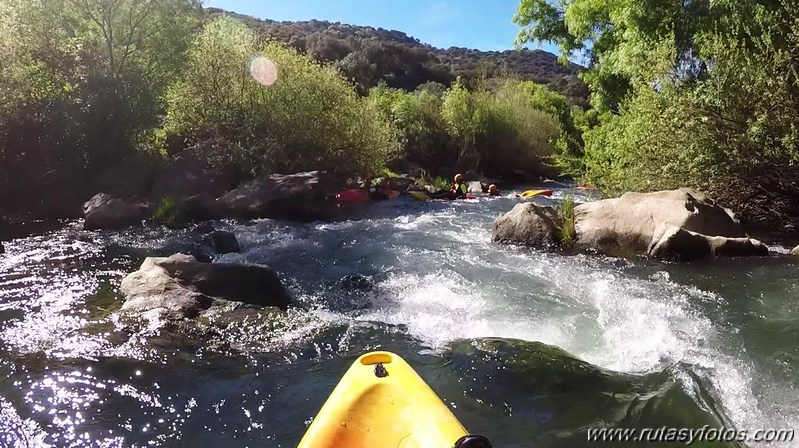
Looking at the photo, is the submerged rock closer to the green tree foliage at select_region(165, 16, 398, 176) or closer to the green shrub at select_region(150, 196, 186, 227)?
the green shrub at select_region(150, 196, 186, 227)

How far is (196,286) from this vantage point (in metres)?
6.65

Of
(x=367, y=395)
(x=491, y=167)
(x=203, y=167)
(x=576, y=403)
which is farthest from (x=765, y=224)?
(x=491, y=167)

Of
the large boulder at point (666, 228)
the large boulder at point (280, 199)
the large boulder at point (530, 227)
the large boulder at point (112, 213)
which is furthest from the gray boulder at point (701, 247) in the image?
the large boulder at point (112, 213)

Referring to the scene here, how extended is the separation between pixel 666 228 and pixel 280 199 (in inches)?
359

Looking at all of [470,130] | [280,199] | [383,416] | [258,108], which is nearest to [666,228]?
[383,416]

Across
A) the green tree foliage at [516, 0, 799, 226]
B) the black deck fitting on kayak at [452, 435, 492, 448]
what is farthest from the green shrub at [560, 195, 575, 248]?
the black deck fitting on kayak at [452, 435, 492, 448]

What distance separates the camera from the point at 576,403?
411 centimetres

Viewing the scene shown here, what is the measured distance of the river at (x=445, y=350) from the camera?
396 cm

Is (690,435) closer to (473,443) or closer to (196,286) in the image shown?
(473,443)

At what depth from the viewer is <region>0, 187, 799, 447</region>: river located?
396 centimetres

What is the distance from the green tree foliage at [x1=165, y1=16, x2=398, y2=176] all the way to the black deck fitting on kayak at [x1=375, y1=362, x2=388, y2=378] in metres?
13.1

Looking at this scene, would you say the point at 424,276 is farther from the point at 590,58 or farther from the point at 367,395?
the point at 590,58

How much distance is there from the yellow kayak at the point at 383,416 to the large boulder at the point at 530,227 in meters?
6.74

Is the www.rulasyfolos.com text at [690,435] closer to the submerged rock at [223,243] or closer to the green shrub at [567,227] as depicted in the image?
the green shrub at [567,227]
